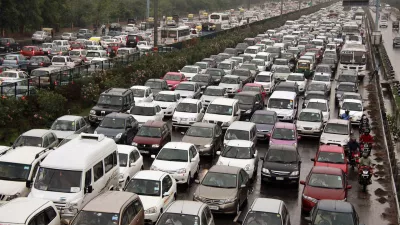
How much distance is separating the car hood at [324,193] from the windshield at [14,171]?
8636 millimetres

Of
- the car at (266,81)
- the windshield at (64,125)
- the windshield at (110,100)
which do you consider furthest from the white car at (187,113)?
the car at (266,81)

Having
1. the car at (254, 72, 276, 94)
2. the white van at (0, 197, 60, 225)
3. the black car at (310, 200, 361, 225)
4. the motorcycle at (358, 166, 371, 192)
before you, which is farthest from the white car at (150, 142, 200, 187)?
the car at (254, 72, 276, 94)

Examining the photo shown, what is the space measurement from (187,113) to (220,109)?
5.44 feet

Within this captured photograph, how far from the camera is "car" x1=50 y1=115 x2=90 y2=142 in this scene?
1020 inches

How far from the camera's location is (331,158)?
23375mm

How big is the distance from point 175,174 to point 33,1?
64615 mm

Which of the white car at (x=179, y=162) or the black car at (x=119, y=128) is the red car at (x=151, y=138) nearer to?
the black car at (x=119, y=128)

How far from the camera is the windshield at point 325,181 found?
19.9m

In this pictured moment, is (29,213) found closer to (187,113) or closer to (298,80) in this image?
(187,113)

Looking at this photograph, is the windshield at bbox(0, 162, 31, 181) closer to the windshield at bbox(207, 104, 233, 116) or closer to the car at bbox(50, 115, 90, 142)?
the car at bbox(50, 115, 90, 142)

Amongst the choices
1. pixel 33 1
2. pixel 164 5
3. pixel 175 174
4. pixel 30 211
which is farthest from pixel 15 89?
pixel 164 5

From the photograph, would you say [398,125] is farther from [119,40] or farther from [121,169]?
[119,40]

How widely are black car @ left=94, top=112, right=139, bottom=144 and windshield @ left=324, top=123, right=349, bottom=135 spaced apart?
879 cm

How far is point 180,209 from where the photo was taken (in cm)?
1533
